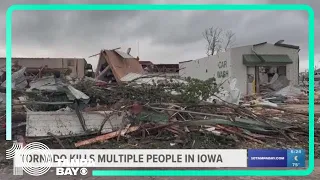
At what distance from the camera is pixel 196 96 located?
6.45 meters

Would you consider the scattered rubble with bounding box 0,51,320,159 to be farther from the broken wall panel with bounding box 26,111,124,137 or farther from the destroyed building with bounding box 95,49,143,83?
the destroyed building with bounding box 95,49,143,83

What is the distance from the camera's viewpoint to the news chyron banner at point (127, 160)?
421 cm

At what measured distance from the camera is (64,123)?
223 inches

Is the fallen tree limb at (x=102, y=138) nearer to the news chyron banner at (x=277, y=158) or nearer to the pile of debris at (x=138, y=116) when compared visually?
the pile of debris at (x=138, y=116)

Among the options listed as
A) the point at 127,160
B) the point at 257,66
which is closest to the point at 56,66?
the point at 127,160

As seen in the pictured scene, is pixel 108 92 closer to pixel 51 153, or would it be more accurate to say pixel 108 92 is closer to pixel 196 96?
pixel 196 96

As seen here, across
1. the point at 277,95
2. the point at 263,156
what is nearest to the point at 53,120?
the point at 263,156

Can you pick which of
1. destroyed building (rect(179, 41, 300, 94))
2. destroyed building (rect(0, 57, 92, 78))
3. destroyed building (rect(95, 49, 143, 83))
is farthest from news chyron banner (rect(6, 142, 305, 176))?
destroyed building (rect(179, 41, 300, 94))

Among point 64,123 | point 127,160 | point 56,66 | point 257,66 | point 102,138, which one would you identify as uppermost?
point 257,66

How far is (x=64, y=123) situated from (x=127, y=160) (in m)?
1.89

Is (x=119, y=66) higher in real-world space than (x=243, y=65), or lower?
Answer: lower

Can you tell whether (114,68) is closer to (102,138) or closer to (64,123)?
(64,123)

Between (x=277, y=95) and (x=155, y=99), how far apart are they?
12.1 meters

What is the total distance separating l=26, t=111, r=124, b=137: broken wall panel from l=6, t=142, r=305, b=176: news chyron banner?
107cm
